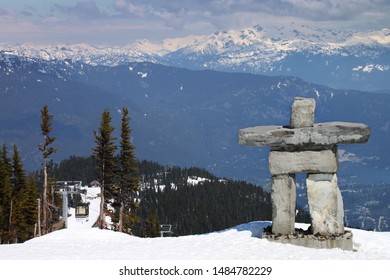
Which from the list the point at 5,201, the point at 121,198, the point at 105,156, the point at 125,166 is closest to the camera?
the point at 105,156

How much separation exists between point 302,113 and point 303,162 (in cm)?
217

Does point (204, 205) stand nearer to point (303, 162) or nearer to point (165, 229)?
point (165, 229)

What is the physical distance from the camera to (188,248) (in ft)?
86.8

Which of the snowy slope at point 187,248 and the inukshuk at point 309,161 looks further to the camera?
the inukshuk at point 309,161

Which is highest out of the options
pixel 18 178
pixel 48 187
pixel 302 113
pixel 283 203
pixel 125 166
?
pixel 302 113

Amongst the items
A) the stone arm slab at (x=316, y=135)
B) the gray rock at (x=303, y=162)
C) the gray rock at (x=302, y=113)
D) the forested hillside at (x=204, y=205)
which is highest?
the gray rock at (x=302, y=113)

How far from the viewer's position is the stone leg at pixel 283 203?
2712 centimetres

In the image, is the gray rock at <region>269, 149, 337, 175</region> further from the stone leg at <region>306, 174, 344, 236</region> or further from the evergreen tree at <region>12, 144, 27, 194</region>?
the evergreen tree at <region>12, 144, 27, 194</region>

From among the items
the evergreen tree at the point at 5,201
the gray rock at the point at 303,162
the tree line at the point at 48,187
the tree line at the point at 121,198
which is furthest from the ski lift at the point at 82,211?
the evergreen tree at the point at 5,201

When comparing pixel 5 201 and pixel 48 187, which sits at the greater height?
pixel 48 187

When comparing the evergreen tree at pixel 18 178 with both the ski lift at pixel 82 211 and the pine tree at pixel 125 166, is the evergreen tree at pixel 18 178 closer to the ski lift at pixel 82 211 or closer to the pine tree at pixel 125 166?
the pine tree at pixel 125 166

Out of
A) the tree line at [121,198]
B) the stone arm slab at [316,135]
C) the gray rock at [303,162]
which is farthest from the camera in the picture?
the tree line at [121,198]

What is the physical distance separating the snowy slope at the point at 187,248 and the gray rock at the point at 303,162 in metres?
3.38

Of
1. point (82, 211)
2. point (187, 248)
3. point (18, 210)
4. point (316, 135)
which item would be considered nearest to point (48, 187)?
point (18, 210)
